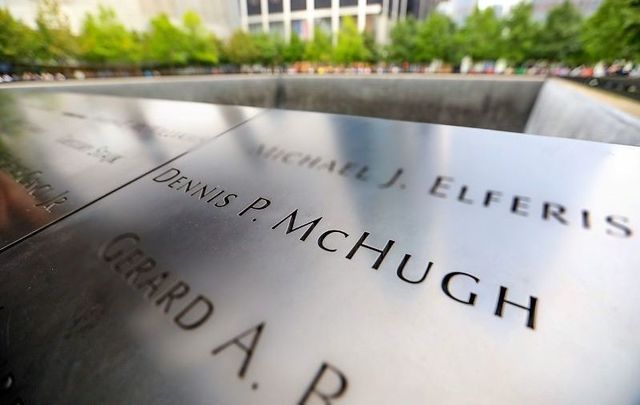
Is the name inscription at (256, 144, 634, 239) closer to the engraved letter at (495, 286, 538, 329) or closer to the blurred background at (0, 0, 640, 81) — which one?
the engraved letter at (495, 286, 538, 329)

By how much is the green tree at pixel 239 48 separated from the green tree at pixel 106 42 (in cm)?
810

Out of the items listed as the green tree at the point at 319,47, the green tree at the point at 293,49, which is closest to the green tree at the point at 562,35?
the green tree at the point at 319,47

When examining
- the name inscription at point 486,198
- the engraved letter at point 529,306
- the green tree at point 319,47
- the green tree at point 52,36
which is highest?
the green tree at point 319,47

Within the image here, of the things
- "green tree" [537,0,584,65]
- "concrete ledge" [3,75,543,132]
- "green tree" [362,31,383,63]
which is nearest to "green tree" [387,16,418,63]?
"green tree" [362,31,383,63]

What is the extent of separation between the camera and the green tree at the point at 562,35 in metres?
21.6

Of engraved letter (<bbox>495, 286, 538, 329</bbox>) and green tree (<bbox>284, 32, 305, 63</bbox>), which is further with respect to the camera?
green tree (<bbox>284, 32, 305, 63</bbox>)

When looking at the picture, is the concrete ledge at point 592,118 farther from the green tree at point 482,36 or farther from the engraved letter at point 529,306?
the green tree at point 482,36

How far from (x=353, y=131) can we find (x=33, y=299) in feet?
6.26

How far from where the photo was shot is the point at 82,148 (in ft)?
7.89

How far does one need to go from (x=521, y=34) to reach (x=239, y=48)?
23927 millimetres

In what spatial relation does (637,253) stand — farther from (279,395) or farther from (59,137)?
(59,137)

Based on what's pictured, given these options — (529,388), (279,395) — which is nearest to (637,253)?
(529,388)

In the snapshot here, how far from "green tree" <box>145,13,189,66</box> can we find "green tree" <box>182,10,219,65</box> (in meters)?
0.39

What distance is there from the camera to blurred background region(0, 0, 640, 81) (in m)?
17.2
